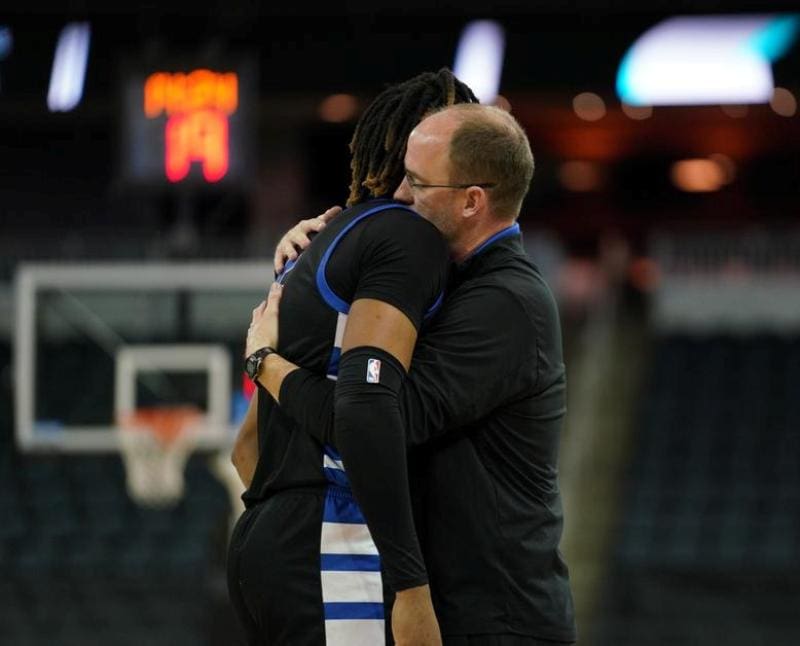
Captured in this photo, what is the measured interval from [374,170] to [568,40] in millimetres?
10757

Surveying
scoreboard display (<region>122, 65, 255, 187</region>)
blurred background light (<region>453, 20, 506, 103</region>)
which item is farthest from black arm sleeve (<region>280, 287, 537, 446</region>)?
blurred background light (<region>453, 20, 506, 103</region>)

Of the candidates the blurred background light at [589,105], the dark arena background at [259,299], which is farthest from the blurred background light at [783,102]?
the blurred background light at [589,105]

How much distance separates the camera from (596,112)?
1524 centimetres

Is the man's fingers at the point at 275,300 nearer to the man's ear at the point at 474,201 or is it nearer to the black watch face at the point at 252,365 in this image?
the black watch face at the point at 252,365

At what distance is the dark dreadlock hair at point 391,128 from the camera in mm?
3045

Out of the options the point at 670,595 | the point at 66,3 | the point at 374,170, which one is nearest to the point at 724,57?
the point at 670,595

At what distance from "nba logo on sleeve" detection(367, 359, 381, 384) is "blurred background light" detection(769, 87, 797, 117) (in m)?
11.2

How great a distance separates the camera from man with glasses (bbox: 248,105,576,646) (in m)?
2.87

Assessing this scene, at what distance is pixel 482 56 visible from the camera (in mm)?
13352

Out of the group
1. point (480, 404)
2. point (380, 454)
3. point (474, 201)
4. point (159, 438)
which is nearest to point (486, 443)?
point (480, 404)

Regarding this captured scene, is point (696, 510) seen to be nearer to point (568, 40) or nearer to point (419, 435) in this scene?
point (568, 40)

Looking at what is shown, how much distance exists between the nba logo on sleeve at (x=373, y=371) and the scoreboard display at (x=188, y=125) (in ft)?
23.0

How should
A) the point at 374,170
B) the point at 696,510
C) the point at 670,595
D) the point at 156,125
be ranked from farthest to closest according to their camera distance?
the point at 696,510
the point at 670,595
the point at 156,125
the point at 374,170

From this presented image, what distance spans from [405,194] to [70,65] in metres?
11.0
